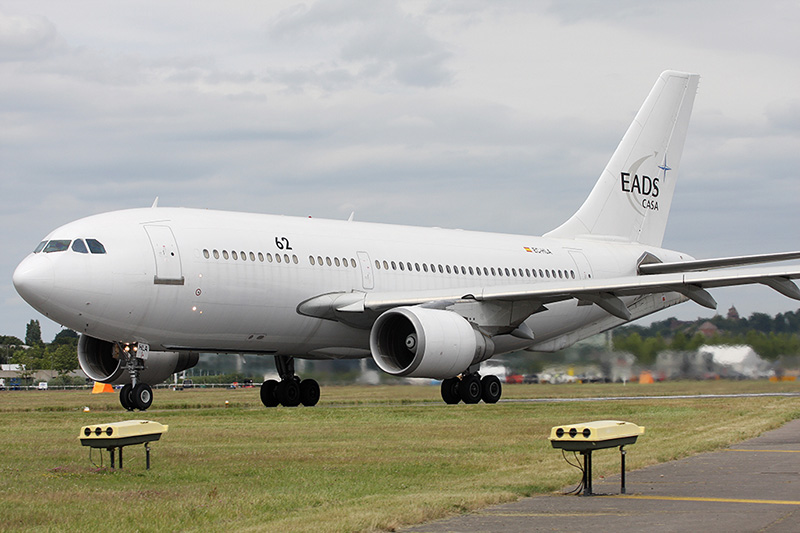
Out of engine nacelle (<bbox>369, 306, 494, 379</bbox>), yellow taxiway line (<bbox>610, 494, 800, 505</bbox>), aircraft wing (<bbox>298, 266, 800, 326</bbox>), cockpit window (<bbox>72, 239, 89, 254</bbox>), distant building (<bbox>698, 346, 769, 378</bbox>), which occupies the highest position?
cockpit window (<bbox>72, 239, 89, 254</bbox>)

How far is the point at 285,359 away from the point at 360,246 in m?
3.25

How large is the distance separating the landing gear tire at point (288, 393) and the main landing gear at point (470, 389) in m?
3.49

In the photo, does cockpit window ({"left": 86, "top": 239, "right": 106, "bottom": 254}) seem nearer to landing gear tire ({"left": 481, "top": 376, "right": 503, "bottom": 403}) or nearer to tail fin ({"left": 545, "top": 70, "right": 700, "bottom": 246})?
landing gear tire ({"left": 481, "top": 376, "right": 503, "bottom": 403})

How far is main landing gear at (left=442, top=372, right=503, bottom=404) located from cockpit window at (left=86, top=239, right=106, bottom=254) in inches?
335

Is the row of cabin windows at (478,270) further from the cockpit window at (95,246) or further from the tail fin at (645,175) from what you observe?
the cockpit window at (95,246)

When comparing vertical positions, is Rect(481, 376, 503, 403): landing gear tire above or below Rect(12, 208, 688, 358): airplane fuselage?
below

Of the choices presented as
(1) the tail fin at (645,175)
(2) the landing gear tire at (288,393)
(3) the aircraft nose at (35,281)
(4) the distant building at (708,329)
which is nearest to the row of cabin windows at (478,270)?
(1) the tail fin at (645,175)

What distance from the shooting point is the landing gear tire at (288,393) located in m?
25.7

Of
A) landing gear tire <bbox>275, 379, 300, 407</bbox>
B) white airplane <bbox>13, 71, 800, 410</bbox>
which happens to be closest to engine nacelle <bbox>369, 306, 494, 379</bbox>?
white airplane <bbox>13, 71, 800, 410</bbox>

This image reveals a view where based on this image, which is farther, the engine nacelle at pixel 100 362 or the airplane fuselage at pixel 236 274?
the engine nacelle at pixel 100 362

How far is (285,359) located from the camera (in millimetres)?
25578

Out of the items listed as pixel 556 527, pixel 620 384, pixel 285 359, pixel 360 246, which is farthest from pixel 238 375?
pixel 556 527

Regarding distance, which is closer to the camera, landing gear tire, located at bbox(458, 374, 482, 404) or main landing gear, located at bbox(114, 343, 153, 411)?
main landing gear, located at bbox(114, 343, 153, 411)

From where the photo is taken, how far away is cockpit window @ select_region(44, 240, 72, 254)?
66.5 feet
